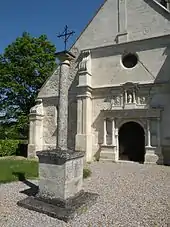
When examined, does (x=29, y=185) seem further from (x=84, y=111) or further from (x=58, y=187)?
(x=84, y=111)

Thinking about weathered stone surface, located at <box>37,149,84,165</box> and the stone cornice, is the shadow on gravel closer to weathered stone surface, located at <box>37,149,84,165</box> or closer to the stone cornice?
weathered stone surface, located at <box>37,149,84,165</box>

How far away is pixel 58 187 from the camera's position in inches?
194

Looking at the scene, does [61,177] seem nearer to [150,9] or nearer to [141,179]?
[141,179]

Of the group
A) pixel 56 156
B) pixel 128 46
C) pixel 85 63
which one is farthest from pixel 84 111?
pixel 56 156

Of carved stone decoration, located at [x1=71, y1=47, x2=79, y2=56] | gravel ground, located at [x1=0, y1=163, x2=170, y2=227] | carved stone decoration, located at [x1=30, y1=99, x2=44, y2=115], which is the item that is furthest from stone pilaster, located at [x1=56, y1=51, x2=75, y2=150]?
carved stone decoration, located at [x1=30, y1=99, x2=44, y2=115]

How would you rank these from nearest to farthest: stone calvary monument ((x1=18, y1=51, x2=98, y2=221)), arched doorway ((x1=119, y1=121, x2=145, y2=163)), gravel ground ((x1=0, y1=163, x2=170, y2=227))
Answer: gravel ground ((x1=0, y1=163, x2=170, y2=227)) → stone calvary monument ((x1=18, y1=51, x2=98, y2=221)) → arched doorway ((x1=119, y1=121, x2=145, y2=163))

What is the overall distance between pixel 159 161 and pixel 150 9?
921 centimetres

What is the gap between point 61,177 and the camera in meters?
4.91

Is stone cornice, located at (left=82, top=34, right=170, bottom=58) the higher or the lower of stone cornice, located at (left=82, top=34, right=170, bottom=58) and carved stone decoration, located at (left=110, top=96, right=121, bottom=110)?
the higher

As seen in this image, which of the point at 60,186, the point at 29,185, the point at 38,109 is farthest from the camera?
the point at 38,109

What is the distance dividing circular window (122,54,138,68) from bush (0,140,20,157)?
10.2 metres

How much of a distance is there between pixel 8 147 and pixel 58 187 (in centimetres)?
1275

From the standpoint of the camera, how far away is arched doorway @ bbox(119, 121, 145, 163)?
45.5 feet

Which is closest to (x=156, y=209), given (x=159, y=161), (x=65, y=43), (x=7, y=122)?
(x=65, y=43)
